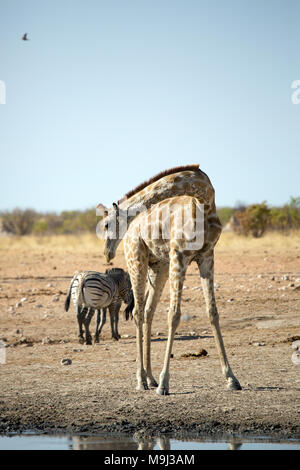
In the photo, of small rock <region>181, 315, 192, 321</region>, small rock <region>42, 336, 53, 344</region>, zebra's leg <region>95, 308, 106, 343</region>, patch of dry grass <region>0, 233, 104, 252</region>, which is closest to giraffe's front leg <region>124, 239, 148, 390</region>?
zebra's leg <region>95, 308, 106, 343</region>

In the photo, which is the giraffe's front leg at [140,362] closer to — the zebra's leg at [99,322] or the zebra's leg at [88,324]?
the zebra's leg at [88,324]

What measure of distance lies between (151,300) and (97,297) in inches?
127

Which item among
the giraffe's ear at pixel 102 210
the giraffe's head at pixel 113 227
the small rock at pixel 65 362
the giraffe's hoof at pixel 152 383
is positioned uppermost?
the giraffe's ear at pixel 102 210

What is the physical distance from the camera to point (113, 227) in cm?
766

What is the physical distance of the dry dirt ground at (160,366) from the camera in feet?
20.3

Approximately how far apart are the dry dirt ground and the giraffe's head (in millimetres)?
1497

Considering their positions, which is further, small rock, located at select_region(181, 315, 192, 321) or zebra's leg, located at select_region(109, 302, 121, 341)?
small rock, located at select_region(181, 315, 192, 321)

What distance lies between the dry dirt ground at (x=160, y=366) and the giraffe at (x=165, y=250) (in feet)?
1.28

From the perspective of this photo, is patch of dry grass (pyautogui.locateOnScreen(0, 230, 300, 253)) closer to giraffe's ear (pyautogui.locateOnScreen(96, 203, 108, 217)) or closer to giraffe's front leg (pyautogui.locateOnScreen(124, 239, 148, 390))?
giraffe's ear (pyautogui.locateOnScreen(96, 203, 108, 217))

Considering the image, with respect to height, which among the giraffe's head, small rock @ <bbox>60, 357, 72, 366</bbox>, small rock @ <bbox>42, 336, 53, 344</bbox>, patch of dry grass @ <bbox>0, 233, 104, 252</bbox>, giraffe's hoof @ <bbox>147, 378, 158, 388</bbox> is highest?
the giraffe's head

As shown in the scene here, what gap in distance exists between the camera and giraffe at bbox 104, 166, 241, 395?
22.8 ft

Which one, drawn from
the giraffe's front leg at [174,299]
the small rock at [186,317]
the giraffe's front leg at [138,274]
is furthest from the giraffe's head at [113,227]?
the small rock at [186,317]

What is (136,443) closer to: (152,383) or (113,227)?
(152,383)

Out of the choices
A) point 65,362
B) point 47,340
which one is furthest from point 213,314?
point 47,340
